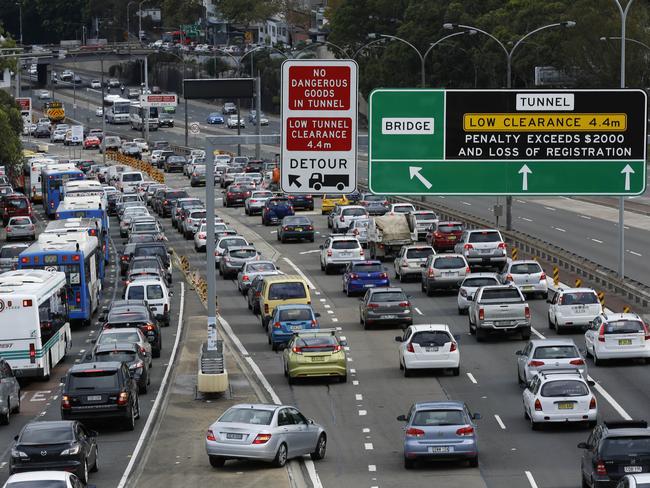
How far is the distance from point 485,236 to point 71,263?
17870 millimetres

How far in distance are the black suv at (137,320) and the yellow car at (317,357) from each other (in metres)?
6.23

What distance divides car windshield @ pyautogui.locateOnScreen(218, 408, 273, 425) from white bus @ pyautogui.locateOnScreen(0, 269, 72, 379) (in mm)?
13114

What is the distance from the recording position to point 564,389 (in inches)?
1455

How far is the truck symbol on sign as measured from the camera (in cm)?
2608

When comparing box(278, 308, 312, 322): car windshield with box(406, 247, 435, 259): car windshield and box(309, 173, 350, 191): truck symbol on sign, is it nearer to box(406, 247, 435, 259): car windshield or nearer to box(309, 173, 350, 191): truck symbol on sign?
box(406, 247, 435, 259): car windshield

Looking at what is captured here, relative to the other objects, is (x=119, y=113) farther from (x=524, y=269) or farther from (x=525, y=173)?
(x=525, y=173)

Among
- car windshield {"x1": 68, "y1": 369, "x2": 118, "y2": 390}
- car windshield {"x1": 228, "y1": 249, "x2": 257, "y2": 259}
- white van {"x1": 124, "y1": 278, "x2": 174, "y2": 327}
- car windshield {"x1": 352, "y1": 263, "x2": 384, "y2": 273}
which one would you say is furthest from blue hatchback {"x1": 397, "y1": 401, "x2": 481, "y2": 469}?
car windshield {"x1": 228, "y1": 249, "x2": 257, "y2": 259}

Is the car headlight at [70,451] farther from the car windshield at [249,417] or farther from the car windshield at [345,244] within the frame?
the car windshield at [345,244]

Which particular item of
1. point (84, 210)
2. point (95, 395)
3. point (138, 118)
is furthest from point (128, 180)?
point (95, 395)

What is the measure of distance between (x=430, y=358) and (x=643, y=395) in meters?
6.16

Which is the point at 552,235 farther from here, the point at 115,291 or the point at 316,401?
the point at 316,401

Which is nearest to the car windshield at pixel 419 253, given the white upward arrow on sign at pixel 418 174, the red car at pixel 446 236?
the red car at pixel 446 236

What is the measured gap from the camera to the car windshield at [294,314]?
1989 inches

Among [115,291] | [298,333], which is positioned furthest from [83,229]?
[298,333]
